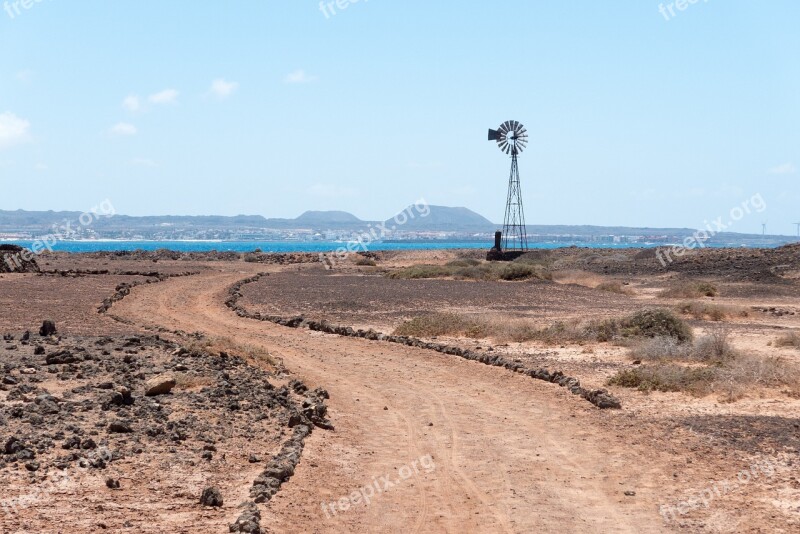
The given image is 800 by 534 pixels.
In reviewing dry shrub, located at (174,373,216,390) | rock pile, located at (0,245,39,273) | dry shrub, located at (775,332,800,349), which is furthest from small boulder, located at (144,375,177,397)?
rock pile, located at (0,245,39,273)

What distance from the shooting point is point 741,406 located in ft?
44.2

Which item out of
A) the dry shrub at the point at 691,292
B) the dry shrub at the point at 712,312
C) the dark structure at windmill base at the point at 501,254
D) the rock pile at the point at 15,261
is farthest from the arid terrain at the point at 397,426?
the dark structure at windmill base at the point at 501,254

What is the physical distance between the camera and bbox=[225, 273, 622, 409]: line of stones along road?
13911 mm

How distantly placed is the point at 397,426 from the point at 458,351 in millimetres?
7326

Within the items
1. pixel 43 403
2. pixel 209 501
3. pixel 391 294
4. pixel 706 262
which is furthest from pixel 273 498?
pixel 706 262

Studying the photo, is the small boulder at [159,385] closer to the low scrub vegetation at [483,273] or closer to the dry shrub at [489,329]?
the dry shrub at [489,329]

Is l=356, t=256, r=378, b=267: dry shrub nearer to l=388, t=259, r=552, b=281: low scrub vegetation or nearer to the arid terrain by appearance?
l=388, t=259, r=552, b=281: low scrub vegetation

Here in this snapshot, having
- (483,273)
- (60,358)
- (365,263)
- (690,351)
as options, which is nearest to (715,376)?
(690,351)

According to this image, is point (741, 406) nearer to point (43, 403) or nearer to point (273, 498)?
point (273, 498)

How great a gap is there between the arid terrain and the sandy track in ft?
0.13

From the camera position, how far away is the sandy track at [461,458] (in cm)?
820

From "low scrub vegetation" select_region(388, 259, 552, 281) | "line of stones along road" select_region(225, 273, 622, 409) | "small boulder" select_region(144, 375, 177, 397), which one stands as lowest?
"low scrub vegetation" select_region(388, 259, 552, 281)

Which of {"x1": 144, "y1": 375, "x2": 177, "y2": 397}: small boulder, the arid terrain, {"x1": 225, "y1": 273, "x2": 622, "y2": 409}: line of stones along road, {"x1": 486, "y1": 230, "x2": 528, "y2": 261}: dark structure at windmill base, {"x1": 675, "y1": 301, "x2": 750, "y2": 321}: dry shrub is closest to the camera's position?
the arid terrain

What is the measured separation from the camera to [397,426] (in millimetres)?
12125
